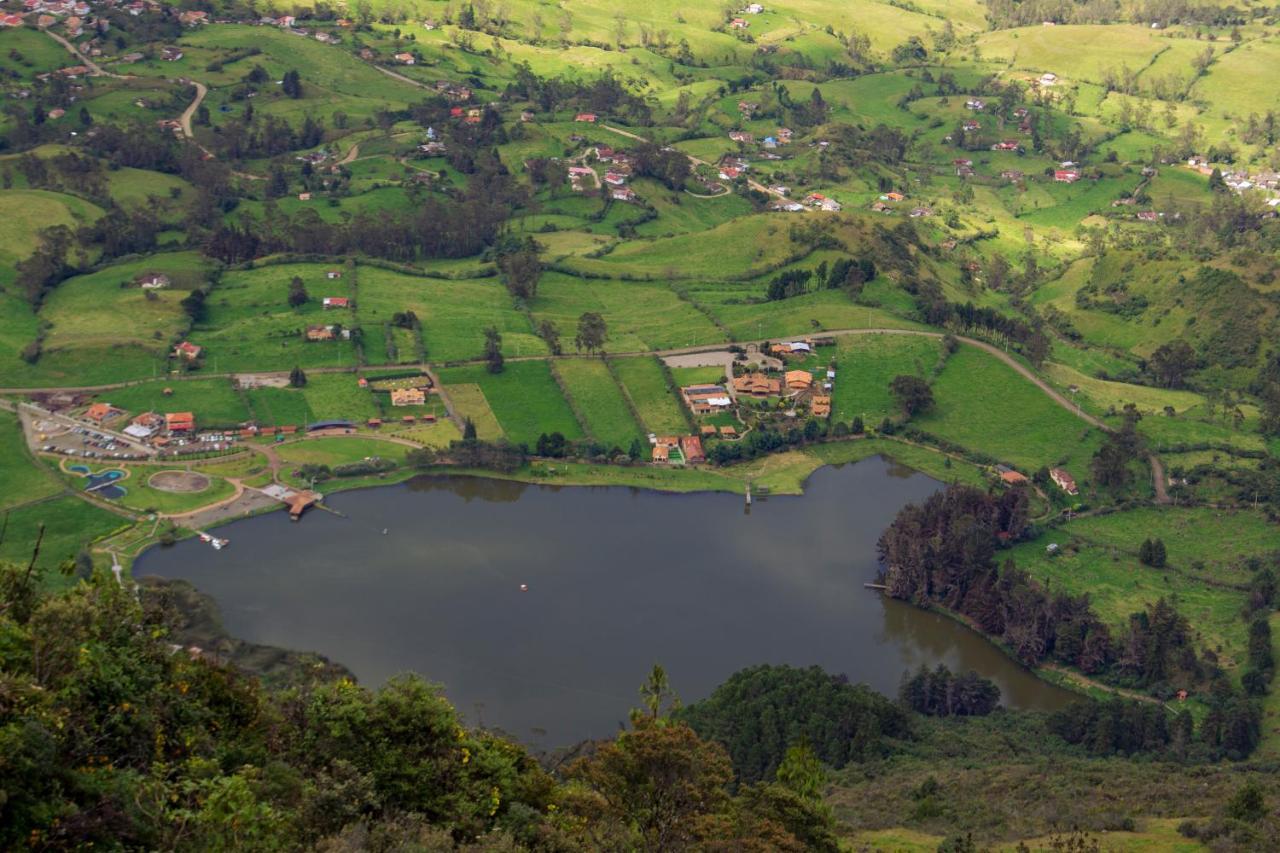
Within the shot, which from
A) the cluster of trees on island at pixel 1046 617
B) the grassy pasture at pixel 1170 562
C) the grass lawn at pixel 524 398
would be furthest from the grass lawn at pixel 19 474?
the grassy pasture at pixel 1170 562

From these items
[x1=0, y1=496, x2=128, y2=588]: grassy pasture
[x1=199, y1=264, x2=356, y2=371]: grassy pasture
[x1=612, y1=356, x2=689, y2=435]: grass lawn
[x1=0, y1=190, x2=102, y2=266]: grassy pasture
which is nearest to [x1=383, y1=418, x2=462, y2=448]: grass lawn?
[x1=199, y1=264, x2=356, y2=371]: grassy pasture

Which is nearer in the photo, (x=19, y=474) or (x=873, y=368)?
(x=19, y=474)

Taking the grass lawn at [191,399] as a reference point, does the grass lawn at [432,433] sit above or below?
above

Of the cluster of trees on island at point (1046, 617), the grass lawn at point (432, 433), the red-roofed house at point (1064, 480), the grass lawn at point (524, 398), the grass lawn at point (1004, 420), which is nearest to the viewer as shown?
the cluster of trees on island at point (1046, 617)

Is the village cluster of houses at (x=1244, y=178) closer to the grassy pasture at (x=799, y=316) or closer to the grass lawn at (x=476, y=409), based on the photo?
the grassy pasture at (x=799, y=316)

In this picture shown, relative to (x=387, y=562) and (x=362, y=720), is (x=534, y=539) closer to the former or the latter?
(x=387, y=562)

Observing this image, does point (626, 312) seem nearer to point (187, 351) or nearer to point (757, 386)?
point (757, 386)

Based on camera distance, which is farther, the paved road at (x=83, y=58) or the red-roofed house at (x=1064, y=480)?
the paved road at (x=83, y=58)

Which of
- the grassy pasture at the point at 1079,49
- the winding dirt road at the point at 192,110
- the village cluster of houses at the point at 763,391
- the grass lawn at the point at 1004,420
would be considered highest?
the grassy pasture at the point at 1079,49

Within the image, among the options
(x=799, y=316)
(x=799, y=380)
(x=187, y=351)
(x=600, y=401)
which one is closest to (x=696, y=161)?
(x=799, y=316)
